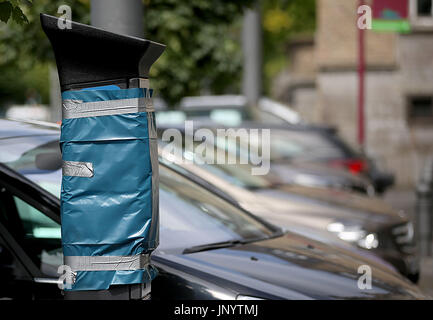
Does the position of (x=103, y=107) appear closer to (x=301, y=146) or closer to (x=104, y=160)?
(x=104, y=160)

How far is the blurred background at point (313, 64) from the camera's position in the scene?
9422mm

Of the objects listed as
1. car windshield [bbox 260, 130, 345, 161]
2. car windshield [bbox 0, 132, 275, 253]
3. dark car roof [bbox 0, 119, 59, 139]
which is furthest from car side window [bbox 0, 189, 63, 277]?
car windshield [bbox 260, 130, 345, 161]

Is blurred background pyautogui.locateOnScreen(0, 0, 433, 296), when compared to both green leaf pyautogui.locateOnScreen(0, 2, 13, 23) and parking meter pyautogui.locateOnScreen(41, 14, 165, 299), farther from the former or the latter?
parking meter pyautogui.locateOnScreen(41, 14, 165, 299)

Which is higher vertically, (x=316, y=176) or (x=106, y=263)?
(x=106, y=263)

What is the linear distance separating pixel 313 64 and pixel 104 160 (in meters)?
22.9

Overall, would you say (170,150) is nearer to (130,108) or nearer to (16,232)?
(16,232)

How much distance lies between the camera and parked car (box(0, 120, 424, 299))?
3229 millimetres

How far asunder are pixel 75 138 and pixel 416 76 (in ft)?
56.0

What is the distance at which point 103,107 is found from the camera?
2.71 m

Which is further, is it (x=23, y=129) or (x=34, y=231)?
(x=23, y=129)

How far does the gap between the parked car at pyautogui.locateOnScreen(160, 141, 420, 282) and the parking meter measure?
113 inches

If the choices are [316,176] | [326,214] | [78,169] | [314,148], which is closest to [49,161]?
[78,169]
